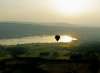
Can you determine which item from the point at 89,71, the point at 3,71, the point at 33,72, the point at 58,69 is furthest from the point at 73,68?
the point at 3,71

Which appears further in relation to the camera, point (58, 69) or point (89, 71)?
point (58, 69)

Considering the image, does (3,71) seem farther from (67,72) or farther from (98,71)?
(98,71)

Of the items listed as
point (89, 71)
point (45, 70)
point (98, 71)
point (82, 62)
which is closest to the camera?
point (98, 71)

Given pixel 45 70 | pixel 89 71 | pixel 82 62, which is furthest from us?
pixel 82 62

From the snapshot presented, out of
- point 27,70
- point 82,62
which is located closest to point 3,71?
point 27,70

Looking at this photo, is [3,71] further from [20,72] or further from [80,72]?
[80,72]

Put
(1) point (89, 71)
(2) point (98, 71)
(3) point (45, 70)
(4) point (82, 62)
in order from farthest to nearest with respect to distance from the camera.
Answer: (4) point (82, 62) < (3) point (45, 70) < (1) point (89, 71) < (2) point (98, 71)

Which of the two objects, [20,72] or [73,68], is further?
[73,68]

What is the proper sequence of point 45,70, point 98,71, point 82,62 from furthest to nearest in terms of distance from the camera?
point 82,62 → point 45,70 → point 98,71

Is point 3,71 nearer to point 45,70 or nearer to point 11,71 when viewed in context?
point 11,71
